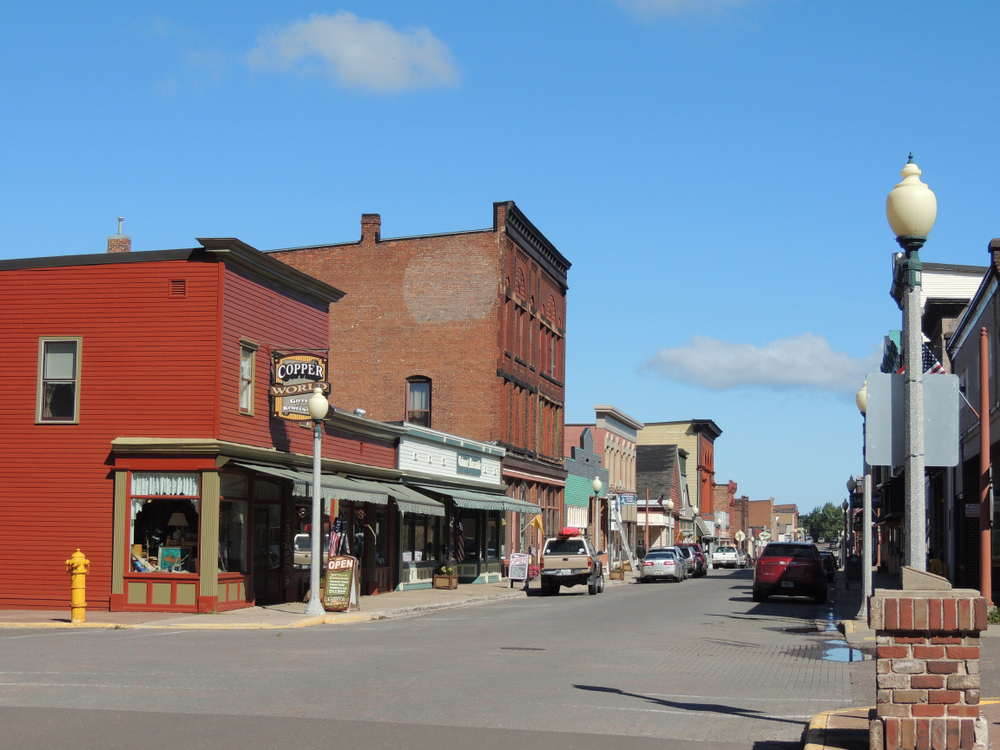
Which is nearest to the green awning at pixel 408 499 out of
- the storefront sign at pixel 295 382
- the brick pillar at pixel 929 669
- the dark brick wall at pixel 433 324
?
the storefront sign at pixel 295 382

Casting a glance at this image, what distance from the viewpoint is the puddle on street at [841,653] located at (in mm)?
16891

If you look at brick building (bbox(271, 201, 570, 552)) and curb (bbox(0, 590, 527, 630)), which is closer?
curb (bbox(0, 590, 527, 630))

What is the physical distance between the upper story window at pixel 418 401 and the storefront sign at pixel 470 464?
3982 millimetres

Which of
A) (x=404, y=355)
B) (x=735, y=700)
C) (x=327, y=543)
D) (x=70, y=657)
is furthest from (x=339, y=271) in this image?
(x=735, y=700)

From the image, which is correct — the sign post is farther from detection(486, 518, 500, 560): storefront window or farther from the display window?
the display window

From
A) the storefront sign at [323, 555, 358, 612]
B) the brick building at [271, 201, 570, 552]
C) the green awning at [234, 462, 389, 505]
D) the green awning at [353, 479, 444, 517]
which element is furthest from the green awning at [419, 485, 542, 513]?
the storefront sign at [323, 555, 358, 612]

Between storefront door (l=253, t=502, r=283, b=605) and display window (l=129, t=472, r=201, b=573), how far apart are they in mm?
2124

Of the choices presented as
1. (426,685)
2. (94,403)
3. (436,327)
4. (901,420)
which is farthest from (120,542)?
(436,327)

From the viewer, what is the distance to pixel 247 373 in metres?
25.8

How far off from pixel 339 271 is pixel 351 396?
5.10 metres

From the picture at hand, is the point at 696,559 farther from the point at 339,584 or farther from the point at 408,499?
the point at 339,584

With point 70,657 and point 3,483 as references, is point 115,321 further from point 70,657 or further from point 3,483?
point 70,657

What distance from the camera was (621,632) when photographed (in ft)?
68.9

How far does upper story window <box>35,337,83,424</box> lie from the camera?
987 inches
